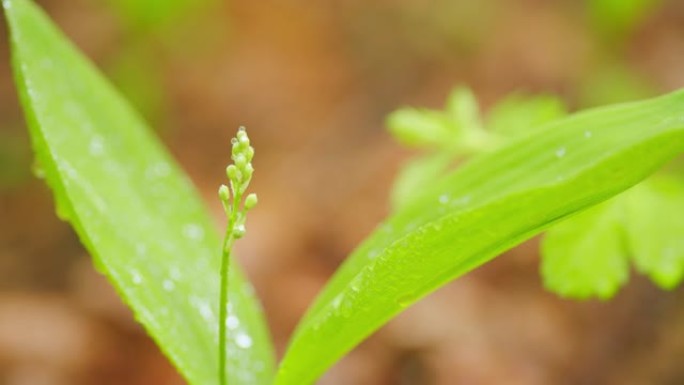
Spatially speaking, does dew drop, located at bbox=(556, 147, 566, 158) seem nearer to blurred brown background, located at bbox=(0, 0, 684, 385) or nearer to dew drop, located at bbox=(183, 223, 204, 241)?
dew drop, located at bbox=(183, 223, 204, 241)

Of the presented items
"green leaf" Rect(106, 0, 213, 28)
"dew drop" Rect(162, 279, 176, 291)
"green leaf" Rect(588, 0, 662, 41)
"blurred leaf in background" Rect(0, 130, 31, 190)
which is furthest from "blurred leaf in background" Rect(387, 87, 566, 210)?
"blurred leaf in background" Rect(0, 130, 31, 190)

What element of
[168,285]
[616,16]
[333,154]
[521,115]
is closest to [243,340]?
[168,285]

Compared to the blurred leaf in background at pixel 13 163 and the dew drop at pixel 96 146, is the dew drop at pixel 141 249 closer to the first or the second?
the dew drop at pixel 96 146

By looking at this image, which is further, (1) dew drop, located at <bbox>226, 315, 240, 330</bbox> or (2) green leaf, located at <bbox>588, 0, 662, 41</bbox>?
(2) green leaf, located at <bbox>588, 0, 662, 41</bbox>

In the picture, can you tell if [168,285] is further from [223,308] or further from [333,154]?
[333,154]

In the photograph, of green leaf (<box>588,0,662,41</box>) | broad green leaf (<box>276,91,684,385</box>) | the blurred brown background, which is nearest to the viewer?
broad green leaf (<box>276,91,684,385</box>)
